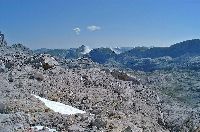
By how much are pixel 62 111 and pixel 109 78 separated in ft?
61.9

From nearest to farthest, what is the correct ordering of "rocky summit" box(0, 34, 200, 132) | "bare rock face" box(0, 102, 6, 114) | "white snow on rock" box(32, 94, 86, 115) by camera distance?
1. "rocky summit" box(0, 34, 200, 132)
2. "bare rock face" box(0, 102, 6, 114)
3. "white snow on rock" box(32, 94, 86, 115)

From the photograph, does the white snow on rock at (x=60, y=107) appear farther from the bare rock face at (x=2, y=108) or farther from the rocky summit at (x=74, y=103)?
the bare rock face at (x=2, y=108)

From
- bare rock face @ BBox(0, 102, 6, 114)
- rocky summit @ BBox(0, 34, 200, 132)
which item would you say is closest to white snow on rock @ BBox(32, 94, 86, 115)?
rocky summit @ BBox(0, 34, 200, 132)

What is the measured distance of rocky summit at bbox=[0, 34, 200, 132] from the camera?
86.6 feet

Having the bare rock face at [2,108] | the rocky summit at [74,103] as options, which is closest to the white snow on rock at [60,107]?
the rocky summit at [74,103]

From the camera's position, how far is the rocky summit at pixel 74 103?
26388mm

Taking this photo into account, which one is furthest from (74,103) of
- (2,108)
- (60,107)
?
(2,108)

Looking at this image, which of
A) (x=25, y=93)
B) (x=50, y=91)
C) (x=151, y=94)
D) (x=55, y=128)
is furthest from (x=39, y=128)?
(x=151, y=94)

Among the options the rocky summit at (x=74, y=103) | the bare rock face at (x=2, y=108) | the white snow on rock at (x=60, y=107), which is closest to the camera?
the rocky summit at (x=74, y=103)

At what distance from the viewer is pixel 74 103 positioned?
1406 inches

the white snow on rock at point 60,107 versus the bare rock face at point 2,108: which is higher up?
the bare rock face at point 2,108

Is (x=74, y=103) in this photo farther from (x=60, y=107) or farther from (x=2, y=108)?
(x=2, y=108)

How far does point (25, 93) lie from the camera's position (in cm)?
3344

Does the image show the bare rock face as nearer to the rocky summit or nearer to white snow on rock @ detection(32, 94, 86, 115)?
the rocky summit
